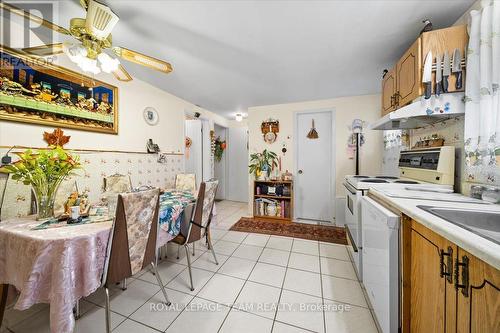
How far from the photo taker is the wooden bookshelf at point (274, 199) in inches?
134

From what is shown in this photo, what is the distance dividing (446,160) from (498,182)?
1.16 ft

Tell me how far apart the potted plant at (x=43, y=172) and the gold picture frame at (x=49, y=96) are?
1.82 feet

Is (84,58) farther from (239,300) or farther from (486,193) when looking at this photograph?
(486,193)

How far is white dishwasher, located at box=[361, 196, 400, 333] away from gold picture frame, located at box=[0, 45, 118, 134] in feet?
8.13

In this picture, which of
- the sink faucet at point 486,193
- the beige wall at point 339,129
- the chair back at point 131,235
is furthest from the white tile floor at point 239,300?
the beige wall at point 339,129

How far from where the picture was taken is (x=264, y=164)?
3555 millimetres

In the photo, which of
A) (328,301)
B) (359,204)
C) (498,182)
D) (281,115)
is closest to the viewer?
(498,182)

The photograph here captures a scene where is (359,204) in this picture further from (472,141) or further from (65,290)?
(65,290)

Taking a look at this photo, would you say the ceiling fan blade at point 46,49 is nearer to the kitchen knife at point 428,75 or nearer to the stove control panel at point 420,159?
the kitchen knife at point 428,75

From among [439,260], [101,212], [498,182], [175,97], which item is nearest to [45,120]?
[101,212]

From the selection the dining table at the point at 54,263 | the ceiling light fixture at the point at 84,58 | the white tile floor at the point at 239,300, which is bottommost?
the white tile floor at the point at 239,300

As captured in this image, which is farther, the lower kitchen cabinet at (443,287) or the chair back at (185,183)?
the chair back at (185,183)

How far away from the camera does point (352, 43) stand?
1717 millimetres

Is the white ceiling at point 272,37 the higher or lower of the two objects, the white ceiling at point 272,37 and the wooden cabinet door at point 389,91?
the higher
